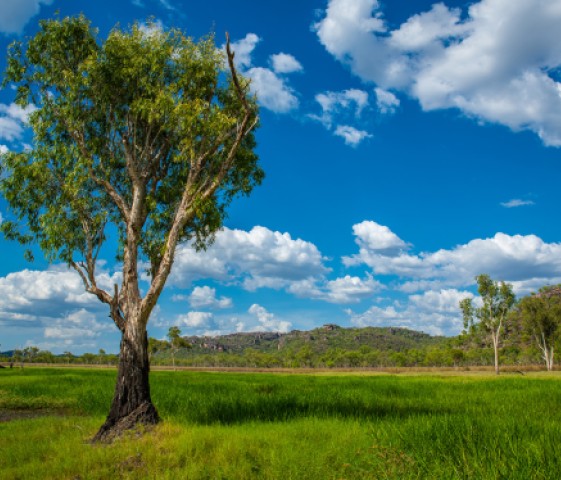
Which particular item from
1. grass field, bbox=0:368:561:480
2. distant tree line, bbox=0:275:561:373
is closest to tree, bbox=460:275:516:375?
distant tree line, bbox=0:275:561:373

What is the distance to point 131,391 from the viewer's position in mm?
13523

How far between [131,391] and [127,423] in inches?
37.1

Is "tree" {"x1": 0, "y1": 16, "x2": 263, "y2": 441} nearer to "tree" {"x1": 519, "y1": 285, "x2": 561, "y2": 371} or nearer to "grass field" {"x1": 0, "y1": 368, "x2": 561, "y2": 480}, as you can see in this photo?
"grass field" {"x1": 0, "y1": 368, "x2": 561, "y2": 480}

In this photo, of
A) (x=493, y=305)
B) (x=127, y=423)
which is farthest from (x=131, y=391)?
(x=493, y=305)

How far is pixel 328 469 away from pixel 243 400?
1212cm

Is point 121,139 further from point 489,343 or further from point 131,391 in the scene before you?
point 489,343

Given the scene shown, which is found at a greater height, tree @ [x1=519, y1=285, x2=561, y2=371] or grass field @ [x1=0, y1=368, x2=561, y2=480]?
tree @ [x1=519, y1=285, x2=561, y2=371]

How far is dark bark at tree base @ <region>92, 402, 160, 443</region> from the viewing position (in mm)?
12578

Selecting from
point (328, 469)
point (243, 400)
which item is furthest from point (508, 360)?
point (328, 469)

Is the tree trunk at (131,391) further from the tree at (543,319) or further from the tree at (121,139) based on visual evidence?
the tree at (543,319)

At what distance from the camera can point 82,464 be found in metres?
9.94

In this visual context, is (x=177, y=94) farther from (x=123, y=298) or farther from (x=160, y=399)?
(x=160, y=399)

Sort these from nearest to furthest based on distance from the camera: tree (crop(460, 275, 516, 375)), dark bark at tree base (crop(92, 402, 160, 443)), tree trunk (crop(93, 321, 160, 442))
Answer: dark bark at tree base (crop(92, 402, 160, 443)), tree trunk (crop(93, 321, 160, 442)), tree (crop(460, 275, 516, 375))

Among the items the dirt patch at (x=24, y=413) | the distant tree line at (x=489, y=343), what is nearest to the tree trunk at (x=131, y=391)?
the dirt patch at (x=24, y=413)
